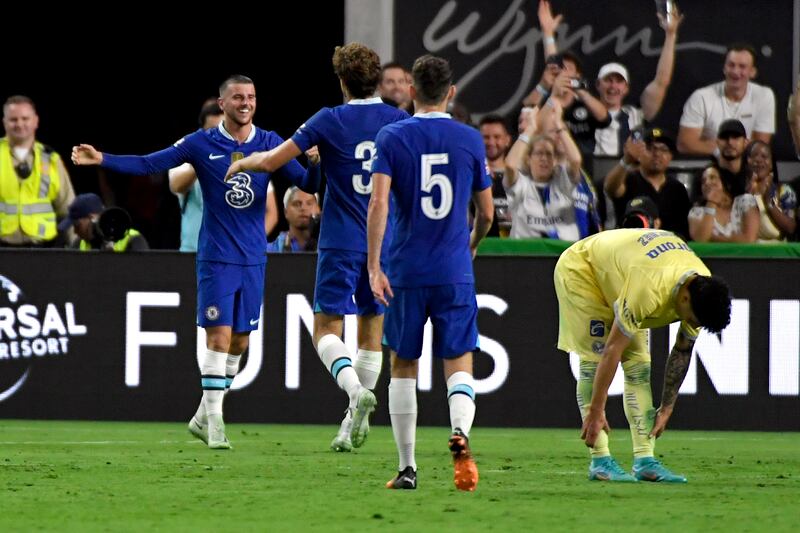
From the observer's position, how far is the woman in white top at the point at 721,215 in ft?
49.0

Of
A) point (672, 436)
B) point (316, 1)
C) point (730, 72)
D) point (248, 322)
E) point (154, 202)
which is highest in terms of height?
point (316, 1)

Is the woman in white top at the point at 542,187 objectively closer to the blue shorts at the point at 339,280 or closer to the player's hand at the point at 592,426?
the blue shorts at the point at 339,280

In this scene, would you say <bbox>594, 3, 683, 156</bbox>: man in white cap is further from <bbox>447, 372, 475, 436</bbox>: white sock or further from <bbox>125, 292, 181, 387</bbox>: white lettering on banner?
<bbox>447, 372, 475, 436</bbox>: white sock

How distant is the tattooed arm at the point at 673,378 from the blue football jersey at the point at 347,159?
228cm

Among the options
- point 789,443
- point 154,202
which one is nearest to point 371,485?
point 789,443

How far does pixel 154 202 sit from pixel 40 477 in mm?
10667

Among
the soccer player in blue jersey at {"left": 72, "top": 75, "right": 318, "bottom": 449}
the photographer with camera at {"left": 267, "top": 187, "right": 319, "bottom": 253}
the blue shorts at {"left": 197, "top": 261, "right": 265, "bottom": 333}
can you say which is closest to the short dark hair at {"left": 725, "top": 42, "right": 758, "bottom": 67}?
the photographer with camera at {"left": 267, "top": 187, "right": 319, "bottom": 253}

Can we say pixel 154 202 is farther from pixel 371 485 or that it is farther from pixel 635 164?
pixel 371 485

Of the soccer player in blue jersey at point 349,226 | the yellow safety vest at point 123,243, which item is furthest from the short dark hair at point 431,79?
the yellow safety vest at point 123,243

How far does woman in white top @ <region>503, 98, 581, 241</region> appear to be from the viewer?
14797 mm

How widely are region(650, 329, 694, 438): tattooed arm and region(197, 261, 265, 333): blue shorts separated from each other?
11.5 feet

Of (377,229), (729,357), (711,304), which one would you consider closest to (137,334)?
(729,357)

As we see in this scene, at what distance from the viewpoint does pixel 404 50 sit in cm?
1762

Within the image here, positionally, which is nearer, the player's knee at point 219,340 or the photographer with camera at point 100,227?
the player's knee at point 219,340
